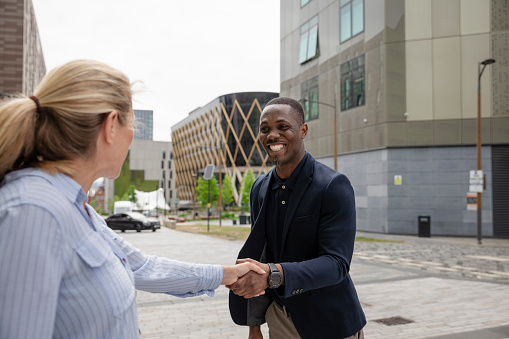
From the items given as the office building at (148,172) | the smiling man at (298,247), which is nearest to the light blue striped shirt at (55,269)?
the smiling man at (298,247)

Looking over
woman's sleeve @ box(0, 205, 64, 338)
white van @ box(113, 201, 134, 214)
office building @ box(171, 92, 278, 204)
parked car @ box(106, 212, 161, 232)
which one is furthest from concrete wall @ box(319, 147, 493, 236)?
office building @ box(171, 92, 278, 204)

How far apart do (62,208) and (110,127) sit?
0.37 m

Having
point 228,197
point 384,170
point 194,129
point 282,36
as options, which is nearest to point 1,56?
point 282,36

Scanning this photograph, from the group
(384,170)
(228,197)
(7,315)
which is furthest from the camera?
(228,197)

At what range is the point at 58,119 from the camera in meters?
1.41

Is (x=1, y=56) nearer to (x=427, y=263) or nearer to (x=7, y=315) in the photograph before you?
(x=427, y=263)

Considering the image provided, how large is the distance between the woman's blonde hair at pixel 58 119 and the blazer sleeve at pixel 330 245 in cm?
123

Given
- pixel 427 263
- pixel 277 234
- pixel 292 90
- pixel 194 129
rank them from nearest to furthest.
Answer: pixel 277 234
pixel 427 263
pixel 292 90
pixel 194 129

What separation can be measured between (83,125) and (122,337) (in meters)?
0.68

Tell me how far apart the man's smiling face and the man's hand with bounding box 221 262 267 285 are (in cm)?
66

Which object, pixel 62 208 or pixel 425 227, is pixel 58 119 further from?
pixel 425 227

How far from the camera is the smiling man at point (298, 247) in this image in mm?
2303

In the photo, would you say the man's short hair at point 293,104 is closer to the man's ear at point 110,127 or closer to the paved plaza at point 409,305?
the man's ear at point 110,127

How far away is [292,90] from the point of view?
3503cm
